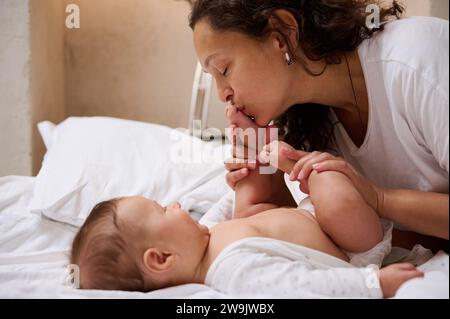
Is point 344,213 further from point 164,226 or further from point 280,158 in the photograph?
point 164,226

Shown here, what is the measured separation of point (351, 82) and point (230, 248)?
0.45 metres

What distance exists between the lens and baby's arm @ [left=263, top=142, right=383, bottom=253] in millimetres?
835

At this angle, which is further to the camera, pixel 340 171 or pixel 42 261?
pixel 42 261

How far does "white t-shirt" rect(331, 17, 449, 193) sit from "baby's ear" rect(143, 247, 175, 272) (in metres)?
0.45

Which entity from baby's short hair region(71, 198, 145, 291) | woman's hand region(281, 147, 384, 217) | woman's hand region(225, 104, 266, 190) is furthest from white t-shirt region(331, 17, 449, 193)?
baby's short hair region(71, 198, 145, 291)

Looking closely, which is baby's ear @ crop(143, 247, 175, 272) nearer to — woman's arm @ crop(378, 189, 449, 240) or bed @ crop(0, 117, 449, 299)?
bed @ crop(0, 117, 449, 299)

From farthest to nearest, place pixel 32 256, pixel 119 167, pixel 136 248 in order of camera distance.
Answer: pixel 119 167 → pixel 32 256 → pixel 136 248

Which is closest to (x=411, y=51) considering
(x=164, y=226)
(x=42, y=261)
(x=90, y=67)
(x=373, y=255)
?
(x=373, y=255)

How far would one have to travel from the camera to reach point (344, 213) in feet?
2.75

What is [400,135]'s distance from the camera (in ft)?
3.10

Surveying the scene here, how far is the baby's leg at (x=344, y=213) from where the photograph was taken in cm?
84

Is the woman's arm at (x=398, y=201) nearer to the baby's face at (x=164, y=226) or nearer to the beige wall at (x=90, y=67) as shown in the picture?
the baby's face at (x=164, y=226)
